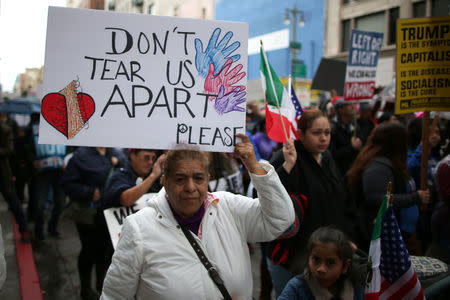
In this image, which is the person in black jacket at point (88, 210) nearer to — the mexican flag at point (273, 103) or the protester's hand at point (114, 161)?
the protester's hand at point (114, 161)

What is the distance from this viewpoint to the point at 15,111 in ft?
37.2

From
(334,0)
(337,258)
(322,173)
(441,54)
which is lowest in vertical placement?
(337,258)

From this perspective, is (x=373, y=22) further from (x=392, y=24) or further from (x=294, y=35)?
(x=294, y=35)

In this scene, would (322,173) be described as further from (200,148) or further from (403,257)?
(200,148)

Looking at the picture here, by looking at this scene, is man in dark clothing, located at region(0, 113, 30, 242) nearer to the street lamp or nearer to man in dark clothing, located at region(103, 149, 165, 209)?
man in dark clothing, located at region(103, 149, 165, 209)

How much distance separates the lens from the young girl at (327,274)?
2.47 meters

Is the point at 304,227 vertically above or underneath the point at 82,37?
underneath

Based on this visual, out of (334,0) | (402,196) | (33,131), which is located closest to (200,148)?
(402,196)

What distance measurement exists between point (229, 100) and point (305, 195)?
3.97ft

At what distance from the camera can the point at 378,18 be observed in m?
24.8

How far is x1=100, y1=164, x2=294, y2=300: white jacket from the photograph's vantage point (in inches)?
77.6

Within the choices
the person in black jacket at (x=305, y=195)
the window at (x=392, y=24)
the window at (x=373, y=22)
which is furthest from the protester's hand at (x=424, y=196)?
the window at (x=373, y=22)

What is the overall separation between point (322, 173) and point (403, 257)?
1180 millimetres

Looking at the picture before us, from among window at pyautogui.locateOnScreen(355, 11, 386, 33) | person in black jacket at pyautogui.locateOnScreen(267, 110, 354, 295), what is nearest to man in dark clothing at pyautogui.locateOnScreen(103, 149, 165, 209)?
person in black jacket at pyautogui.locateOnScreen(267, 110, 354, 295)
